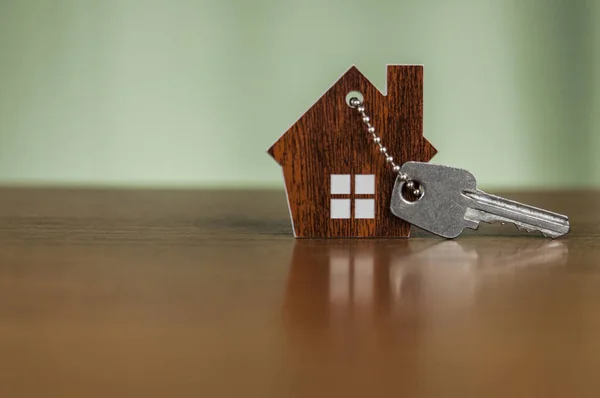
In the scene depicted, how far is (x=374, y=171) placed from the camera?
870 millimetres

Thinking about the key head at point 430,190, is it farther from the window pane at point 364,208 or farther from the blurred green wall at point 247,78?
the blurred green wall at point 247,78

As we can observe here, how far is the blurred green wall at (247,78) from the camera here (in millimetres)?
2199

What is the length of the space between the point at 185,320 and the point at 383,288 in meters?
0.18

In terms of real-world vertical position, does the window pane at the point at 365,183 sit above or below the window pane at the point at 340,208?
above

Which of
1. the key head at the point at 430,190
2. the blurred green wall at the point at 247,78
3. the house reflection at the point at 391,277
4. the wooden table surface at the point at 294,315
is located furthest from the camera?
the blurred green wall at the point at 247,78

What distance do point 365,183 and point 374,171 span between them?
0.7 inches

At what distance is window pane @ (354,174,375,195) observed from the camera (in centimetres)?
87

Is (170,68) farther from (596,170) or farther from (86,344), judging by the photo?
(86,344)

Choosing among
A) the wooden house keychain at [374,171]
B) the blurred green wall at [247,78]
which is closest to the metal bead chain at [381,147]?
the wooden house keychain at [374,171]

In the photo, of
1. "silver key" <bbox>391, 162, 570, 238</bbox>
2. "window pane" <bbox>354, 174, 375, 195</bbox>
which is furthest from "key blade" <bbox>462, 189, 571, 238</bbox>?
"window pane" <bbox>354, 174, 375, 195</bbox>

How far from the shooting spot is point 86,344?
0.42 m

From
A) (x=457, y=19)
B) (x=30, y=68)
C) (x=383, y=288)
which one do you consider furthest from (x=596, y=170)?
(x=383, y=288)

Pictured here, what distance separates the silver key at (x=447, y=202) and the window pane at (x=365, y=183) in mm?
28

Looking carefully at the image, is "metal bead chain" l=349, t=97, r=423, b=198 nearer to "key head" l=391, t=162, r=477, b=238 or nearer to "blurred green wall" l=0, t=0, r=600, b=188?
"key head" l=391, t=162, r=477, b=238
